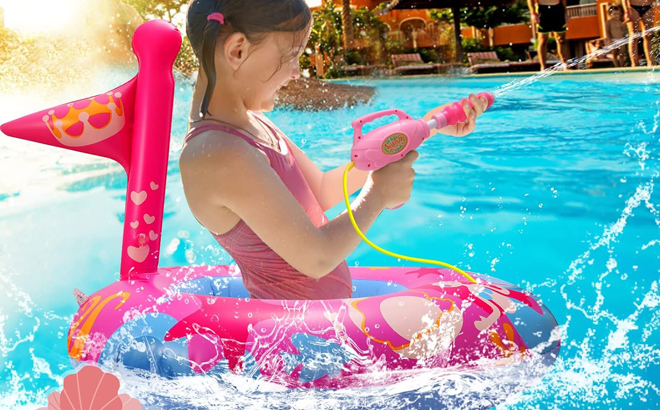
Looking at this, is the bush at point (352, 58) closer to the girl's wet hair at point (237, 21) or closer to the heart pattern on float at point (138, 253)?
the heart pattern on float at point (138, 253)

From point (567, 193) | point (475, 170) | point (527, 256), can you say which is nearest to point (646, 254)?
point (527, 256)

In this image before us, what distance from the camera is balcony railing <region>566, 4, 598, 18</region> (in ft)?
64.3

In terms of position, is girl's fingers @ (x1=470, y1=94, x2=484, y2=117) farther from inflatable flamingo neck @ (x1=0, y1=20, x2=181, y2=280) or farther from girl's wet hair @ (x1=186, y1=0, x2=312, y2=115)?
inflatable flamingo neck @ (x1=0, y1=20, x2=181, y2=280)

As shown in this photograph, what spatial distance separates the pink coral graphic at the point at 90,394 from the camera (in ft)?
4.37

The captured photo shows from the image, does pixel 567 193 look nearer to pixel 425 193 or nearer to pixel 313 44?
pixel 425 193

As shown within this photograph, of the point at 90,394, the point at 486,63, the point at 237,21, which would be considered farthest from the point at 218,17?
the point at 486,63

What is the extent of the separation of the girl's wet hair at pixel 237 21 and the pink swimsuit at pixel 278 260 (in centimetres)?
→ 18

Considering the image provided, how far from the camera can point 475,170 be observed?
19.8 feet

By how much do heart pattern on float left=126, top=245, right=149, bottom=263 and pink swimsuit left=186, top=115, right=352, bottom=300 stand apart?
324mm

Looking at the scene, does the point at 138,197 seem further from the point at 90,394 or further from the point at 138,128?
the point at 90,394

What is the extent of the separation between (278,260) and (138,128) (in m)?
0.63

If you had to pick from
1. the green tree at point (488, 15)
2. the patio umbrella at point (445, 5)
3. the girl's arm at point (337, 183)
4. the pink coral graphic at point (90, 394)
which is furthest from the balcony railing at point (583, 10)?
the pink coral graphic at point (90, 394)

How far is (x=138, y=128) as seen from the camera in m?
1.95

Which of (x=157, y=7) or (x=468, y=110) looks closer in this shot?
(x=468, y=110)
